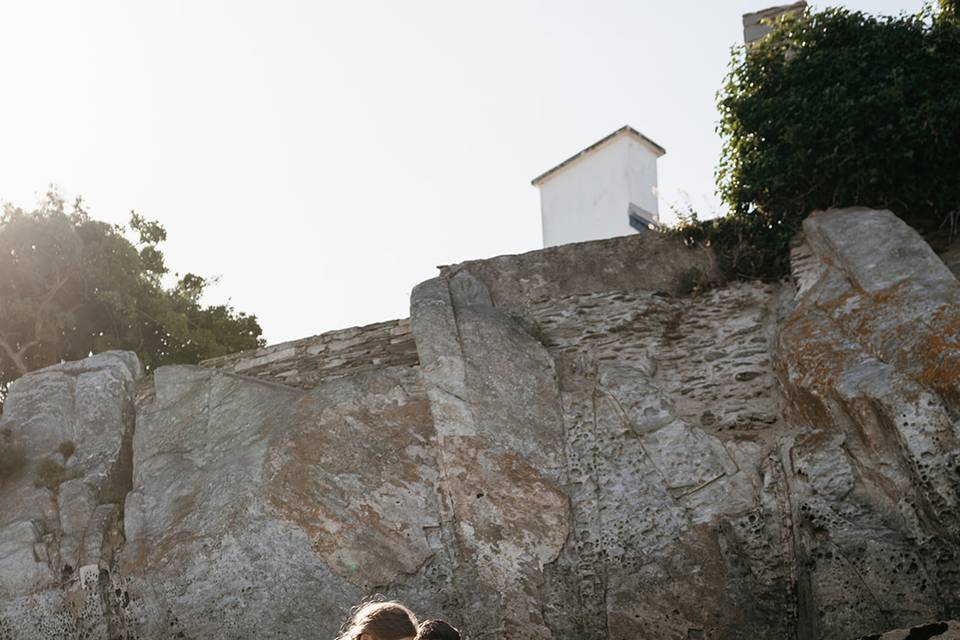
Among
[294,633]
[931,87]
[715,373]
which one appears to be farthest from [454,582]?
[931,87]

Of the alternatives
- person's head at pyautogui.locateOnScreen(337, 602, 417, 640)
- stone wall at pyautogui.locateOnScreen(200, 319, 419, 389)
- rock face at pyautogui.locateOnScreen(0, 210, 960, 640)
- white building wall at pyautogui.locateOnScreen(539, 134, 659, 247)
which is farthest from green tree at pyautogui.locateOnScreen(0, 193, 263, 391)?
person's head at pyautogui.locateOnScreen(337, 602, 417, 640)

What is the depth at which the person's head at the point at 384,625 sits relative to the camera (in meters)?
3.62

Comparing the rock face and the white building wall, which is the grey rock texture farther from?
the white building wall

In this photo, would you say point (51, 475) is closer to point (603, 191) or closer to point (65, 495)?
point (65, 495)

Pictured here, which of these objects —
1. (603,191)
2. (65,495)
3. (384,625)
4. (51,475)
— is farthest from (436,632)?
(603,191)

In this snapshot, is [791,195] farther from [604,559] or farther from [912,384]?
[604,559]

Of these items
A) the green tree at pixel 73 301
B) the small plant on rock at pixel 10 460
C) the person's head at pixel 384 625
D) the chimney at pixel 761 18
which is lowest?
the person's head at pixel 384 625

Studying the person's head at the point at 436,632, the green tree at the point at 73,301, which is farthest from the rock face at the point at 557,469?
the person's head at the point at 436,632

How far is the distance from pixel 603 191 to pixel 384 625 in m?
11.2

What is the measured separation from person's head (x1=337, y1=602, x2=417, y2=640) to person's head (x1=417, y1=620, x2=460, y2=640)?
0.61ft

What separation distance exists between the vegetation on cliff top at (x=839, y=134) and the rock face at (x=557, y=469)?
0.29m

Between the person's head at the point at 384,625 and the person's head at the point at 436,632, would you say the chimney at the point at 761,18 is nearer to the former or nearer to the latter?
the person's head at the point at 384,625

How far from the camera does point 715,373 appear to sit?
796 centimetres

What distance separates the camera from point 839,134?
8.38m
